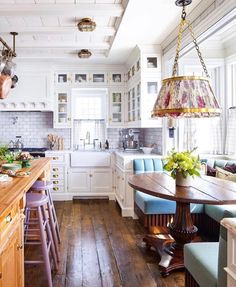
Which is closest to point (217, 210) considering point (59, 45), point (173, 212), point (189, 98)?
point (173, 212)

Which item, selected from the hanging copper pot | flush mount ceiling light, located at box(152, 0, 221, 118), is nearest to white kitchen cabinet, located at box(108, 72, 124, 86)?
the hanging copper pot

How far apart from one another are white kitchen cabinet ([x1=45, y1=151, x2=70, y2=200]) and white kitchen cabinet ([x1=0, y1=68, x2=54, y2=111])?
907 millimetres

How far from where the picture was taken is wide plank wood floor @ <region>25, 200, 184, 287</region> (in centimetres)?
254

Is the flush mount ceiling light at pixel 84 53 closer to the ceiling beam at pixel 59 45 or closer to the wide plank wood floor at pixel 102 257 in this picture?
the ceiling beam at pixel 59 45

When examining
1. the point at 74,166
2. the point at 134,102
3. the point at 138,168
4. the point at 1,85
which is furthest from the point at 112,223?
the point at 1,85

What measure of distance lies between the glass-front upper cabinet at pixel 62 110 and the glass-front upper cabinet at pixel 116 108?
0.84 m

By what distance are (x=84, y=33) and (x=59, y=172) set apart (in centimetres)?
257

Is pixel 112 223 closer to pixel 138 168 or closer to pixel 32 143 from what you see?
pixel 138 168

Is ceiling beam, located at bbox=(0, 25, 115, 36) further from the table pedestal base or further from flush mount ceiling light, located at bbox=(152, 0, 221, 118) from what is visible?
the table pedestal base

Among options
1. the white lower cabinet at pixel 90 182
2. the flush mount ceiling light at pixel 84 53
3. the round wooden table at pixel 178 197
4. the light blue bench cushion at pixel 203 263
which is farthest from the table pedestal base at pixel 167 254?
the flush mount ceiling light at pixel 84 53

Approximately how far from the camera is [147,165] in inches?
162

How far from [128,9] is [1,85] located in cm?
153

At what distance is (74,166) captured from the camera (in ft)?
17.9

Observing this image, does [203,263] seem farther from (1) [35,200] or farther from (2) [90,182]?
(2) [90,182]
